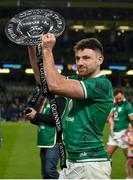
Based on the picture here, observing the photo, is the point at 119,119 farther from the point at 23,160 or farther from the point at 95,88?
the point at 95,88

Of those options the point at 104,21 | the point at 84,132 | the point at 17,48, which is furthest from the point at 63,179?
the point at 17,48

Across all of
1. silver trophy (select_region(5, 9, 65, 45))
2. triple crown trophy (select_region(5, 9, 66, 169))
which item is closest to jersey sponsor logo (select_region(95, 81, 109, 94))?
triple crown trophy (select_region(5, 9, 66, 169))

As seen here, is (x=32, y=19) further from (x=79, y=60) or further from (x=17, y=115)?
(x=17, y=115)

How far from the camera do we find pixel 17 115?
114ft

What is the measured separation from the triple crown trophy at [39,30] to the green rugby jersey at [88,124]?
10cm

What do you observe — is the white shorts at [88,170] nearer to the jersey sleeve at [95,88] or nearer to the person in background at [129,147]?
the jersey sleeve at [95,88]

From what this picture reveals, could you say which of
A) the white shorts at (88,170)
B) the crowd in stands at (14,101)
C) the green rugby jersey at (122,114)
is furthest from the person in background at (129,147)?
the crowd in stands at (14,101)

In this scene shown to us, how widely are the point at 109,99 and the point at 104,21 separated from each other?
1359 inches

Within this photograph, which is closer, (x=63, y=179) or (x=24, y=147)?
(x=63, y=179)

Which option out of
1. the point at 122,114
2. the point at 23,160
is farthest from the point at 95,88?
the point at 23,160

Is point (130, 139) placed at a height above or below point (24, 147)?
above

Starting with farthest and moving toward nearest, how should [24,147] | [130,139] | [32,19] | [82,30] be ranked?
[82,30]
[24,147]
[130,139]
[32,19]

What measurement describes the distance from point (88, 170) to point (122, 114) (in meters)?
6.83

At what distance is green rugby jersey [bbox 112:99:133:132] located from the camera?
11112mm
